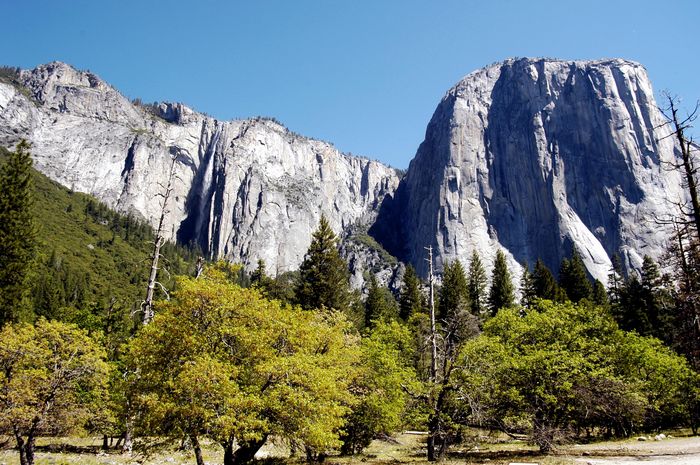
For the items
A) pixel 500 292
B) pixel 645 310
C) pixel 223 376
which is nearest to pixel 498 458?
pixel 223 376

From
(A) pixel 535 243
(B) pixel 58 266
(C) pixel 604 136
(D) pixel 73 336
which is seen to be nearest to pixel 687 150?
(D) pixel 73 336

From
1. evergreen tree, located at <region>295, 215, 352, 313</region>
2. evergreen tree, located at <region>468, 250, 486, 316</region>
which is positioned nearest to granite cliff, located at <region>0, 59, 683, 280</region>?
evergreen tree, located at <region>468, 250, 486, 316</region>

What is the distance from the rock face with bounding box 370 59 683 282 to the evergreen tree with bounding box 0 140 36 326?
407ft

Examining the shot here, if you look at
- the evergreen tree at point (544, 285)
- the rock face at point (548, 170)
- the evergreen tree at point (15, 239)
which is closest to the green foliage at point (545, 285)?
the evergreen tree at point (544, 285)

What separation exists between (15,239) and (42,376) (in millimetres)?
25616

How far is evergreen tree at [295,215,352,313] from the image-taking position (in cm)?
4406

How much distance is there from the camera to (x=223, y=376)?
12.8m

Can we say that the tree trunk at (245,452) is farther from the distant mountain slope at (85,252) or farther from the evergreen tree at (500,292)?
the distant mountain slope at (85,252)

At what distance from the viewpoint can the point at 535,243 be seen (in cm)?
15338

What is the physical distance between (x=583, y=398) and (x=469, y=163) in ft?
531

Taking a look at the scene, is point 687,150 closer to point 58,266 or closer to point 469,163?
point 58,266

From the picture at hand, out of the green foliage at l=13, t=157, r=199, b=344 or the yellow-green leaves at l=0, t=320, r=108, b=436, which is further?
the green foliage at l=13, t=157, r=199, b=344

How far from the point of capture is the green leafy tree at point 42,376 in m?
15.2

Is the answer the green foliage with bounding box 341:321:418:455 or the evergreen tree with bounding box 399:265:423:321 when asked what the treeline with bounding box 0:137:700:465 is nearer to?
the green foliage with bounding box 341:321:418:455
